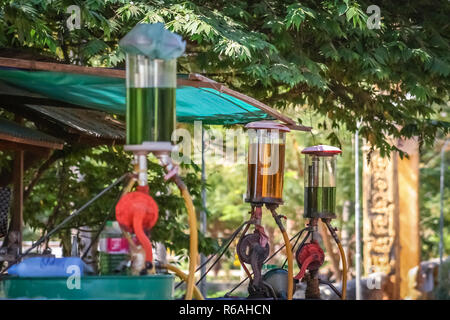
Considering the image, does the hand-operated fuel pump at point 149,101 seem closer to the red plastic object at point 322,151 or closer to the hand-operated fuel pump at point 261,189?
the hand-operated fuel pump at point 261,189

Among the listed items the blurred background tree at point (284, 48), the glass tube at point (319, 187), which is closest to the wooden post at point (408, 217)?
the blurred background tree at point (284, 48)

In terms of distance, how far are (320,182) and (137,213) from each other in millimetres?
3481

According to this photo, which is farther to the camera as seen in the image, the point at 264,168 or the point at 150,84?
the point at 264,168

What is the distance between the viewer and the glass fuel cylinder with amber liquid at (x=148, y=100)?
5043 millimetres

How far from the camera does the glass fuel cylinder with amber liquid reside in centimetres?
504

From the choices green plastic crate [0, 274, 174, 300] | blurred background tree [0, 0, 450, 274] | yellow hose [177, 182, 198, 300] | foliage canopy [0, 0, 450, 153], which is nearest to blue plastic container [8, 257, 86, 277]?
green plastic crate [0, 274, 174, 300]

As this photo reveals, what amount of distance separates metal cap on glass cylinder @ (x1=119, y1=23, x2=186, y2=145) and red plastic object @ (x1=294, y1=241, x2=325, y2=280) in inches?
121

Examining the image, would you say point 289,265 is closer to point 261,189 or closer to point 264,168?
point 261,189

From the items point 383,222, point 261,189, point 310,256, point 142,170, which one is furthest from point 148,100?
point 383,222

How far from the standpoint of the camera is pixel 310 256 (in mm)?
7809

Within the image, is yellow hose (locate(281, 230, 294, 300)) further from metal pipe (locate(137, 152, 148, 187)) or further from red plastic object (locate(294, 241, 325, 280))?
metal pipe (locate(137, 152, 148, 187))

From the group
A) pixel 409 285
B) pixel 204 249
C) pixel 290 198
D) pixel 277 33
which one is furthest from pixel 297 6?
pixel 290 198

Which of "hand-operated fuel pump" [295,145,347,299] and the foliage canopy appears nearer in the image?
"hand-operated fuel pump" [295,145,347,299]

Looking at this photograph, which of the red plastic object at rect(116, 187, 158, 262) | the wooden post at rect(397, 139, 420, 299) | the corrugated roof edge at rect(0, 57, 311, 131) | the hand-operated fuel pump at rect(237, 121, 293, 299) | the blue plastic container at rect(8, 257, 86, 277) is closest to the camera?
the red plastic object at rect(116, 187, 158, 262)
